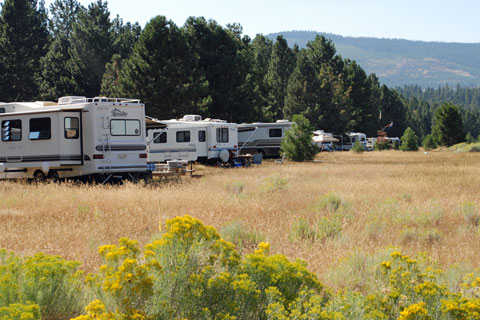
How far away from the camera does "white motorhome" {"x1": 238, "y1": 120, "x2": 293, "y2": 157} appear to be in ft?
116

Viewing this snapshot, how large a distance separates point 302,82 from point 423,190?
43284 millimetres

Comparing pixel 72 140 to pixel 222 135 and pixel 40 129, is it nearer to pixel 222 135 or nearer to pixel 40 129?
pixel 40 129

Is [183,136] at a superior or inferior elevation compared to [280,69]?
inferior

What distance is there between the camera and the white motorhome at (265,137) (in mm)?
35469

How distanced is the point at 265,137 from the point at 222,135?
927 centimetres

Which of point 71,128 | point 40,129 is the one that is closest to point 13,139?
point 40,129

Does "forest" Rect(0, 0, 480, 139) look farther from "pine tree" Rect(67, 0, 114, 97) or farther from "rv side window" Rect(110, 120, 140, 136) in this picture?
"rv side window" Rect(110, 120, 140, 136)

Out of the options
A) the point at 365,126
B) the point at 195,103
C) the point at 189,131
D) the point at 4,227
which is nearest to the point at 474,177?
the point at 189,131

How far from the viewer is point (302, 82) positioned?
56.4 metres

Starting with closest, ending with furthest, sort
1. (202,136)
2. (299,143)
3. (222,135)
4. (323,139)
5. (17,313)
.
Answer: (17,313), (202,136), (222,135), (299,143), (323,139)

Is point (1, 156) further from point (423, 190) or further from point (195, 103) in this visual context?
point (195, 103)

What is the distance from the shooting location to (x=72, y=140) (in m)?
15.8

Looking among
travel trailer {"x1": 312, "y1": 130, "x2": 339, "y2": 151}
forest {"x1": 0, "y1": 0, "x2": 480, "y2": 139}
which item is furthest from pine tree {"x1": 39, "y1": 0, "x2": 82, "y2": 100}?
travel trailer {"x1": 312, "y1": 130, "x2": 339, "y2": 151}

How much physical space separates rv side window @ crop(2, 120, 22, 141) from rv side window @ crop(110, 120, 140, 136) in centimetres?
284
